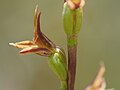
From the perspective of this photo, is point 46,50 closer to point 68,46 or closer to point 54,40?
point 68,46

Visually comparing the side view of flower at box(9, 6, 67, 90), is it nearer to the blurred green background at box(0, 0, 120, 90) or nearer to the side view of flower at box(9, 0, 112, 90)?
the side view of flower at box(9, 0, 112, 90)

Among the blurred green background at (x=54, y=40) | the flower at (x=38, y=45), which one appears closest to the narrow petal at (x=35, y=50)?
the flower at (x=38, y=45)

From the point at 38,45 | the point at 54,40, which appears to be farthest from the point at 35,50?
the point at 54,40

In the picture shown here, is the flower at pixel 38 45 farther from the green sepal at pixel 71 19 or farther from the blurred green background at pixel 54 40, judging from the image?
the blurred green background at pixel 54 40

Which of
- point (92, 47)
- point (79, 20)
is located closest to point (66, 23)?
point (79, 20)

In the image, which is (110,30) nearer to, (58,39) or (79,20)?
(58,39)

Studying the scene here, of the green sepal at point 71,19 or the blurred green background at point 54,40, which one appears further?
the blurred green background at point 54,40
